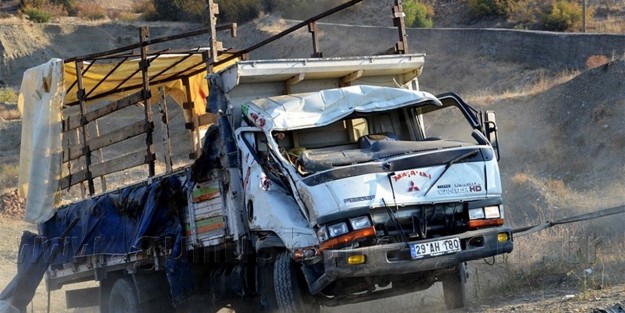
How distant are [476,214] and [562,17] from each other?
38799mm

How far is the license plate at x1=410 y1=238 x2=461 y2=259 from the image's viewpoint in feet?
27.9

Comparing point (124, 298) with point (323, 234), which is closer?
point (323, 234)

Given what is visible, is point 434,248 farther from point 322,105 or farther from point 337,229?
point 322,105

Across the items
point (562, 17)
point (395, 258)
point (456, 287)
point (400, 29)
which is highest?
point (562, 17)

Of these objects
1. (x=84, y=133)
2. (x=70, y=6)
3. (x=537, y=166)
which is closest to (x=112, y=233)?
(x=84, y=133)

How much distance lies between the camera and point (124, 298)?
11.7 metres

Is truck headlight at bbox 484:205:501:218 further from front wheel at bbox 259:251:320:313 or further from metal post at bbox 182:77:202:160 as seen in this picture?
metal post at bbox 182:77:202:160

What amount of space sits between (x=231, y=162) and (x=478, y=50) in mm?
33693

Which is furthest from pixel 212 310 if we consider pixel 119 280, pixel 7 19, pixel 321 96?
pixel 7 19

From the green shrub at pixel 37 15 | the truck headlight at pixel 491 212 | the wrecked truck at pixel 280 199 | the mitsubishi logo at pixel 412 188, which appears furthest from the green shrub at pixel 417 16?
the mitsubishi logo at pixel 412 188

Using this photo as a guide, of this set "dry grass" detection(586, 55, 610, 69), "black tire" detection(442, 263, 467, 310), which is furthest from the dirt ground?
"dry grass" detection(586, 55, 610, 69)

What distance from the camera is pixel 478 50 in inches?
1657

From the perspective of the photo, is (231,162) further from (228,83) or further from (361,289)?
(361,289)

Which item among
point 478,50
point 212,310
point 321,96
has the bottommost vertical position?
point 212,310
